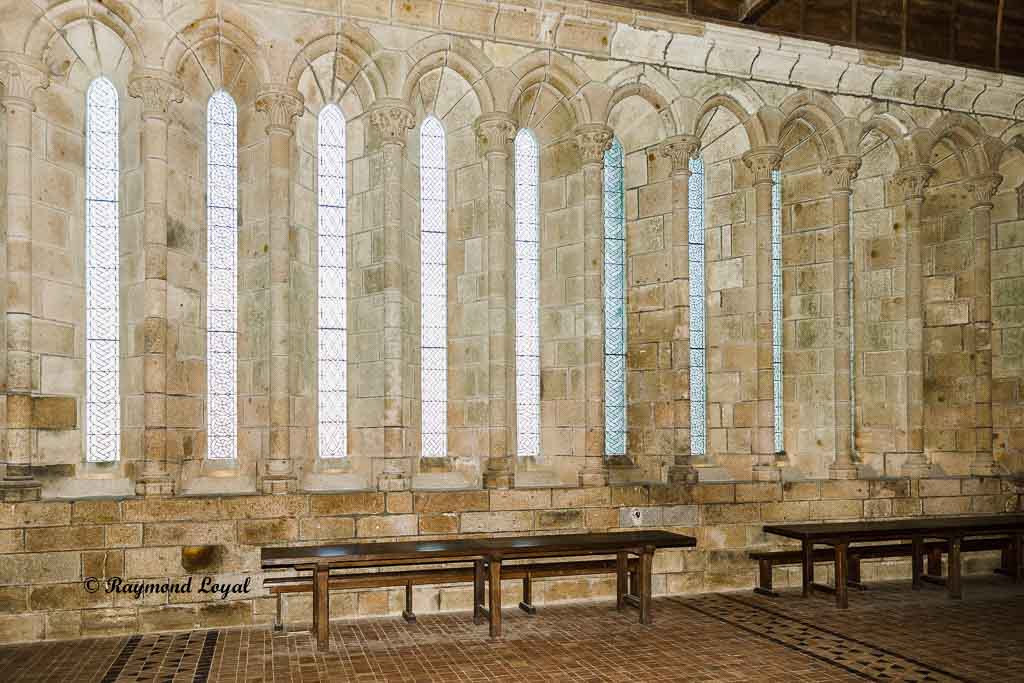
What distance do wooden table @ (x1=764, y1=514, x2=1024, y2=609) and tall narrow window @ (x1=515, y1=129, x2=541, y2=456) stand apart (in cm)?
245

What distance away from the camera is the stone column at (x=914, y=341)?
30.7ft

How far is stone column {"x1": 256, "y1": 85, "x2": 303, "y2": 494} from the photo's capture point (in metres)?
7.41

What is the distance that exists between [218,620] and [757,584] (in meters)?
4.92

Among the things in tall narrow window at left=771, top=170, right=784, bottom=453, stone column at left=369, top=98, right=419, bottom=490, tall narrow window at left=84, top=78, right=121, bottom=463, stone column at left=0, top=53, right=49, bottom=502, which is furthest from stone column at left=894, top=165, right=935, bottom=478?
stone column at left=0, top=53, right=49, bottom=502

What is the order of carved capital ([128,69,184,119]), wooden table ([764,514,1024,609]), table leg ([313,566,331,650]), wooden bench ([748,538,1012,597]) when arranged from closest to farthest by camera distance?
1. table leg ([313,566,331,650])
2. carved capital ([128,69,184,119])
3. wooden table ([764,514,1024,609])
4. wooden bench ([748,538,1012,597])

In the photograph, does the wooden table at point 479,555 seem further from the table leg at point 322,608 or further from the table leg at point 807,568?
the table leg at point 807,568

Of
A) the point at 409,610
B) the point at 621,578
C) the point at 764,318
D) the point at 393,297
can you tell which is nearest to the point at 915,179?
the point at 764,318

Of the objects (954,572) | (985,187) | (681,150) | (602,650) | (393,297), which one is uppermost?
(681,150)

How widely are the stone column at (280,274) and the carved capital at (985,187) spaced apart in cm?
728

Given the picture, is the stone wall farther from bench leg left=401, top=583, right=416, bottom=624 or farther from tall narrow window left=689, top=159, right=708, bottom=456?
bench leg left=401, top=583, right=416, bottom=624

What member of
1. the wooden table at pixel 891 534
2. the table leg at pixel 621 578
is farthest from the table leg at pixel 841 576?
the table leg at pixel 621 578

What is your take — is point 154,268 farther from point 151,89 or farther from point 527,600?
point 527,600

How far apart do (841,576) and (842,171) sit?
412 cm

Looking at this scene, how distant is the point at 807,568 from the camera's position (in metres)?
8.05
